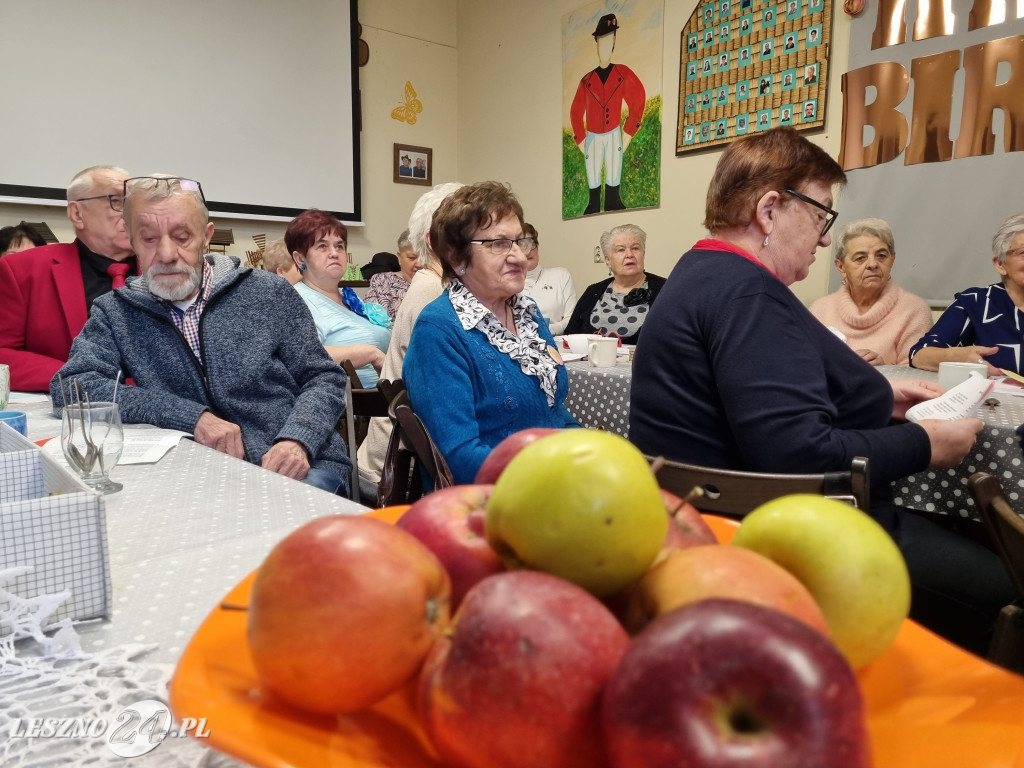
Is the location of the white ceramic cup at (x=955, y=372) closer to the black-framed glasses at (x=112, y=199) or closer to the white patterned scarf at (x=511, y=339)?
the white patterned scarf at (x=511, y=339)

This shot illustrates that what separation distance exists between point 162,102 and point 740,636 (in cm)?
550

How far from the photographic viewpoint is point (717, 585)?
0.31 metres

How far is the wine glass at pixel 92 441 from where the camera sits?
98 cm

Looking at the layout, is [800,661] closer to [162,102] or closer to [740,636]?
[740,636]

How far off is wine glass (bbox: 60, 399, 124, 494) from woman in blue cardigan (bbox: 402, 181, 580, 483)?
675 millimetres

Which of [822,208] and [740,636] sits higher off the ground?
[822,208]

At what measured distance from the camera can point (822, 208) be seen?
1388 mm

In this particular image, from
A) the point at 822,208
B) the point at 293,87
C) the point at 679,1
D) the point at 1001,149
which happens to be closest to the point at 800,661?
the point at 822,208

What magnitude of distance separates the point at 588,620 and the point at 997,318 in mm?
3022

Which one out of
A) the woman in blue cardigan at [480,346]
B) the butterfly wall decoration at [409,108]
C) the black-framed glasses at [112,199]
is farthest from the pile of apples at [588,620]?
the butterfly wall decoration at [409,108]

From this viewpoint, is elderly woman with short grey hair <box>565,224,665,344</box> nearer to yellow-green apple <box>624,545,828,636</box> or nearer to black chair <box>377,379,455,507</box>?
black chair <box>377,379,455,507</box>

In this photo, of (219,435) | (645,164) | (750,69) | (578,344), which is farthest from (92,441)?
(645,164)

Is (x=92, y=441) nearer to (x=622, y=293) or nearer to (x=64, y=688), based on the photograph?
(x=64, y=688)

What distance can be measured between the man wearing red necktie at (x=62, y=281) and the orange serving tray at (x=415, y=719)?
6.34 ft
